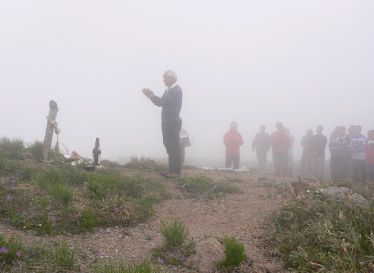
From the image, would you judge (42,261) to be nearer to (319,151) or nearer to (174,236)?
(174,236)

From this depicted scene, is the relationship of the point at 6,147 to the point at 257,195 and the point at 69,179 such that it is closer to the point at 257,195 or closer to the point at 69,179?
the point at 69,179

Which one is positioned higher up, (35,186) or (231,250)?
(35,186)

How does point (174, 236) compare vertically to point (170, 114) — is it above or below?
below

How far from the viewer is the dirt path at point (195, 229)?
5.18 meters

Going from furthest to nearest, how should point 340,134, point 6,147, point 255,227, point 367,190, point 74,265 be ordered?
point 340,134 < point 6,147 < point 367,190 < point 255,227 < point 74,265

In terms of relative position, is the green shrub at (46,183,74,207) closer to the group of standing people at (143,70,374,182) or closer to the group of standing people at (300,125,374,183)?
the group of standing people at (143,70,374,182)

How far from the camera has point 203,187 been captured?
28.9 ft

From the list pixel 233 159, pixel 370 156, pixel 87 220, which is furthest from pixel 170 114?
pixel 370 156

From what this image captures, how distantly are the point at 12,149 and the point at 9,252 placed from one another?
6.00 meters

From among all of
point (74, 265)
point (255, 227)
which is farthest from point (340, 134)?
point (74, 265)

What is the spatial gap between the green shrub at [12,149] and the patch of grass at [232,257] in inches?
239

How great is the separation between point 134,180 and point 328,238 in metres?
3.99

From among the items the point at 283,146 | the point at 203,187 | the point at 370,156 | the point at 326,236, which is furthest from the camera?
the point at 283,146

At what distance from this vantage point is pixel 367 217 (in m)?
5.29
